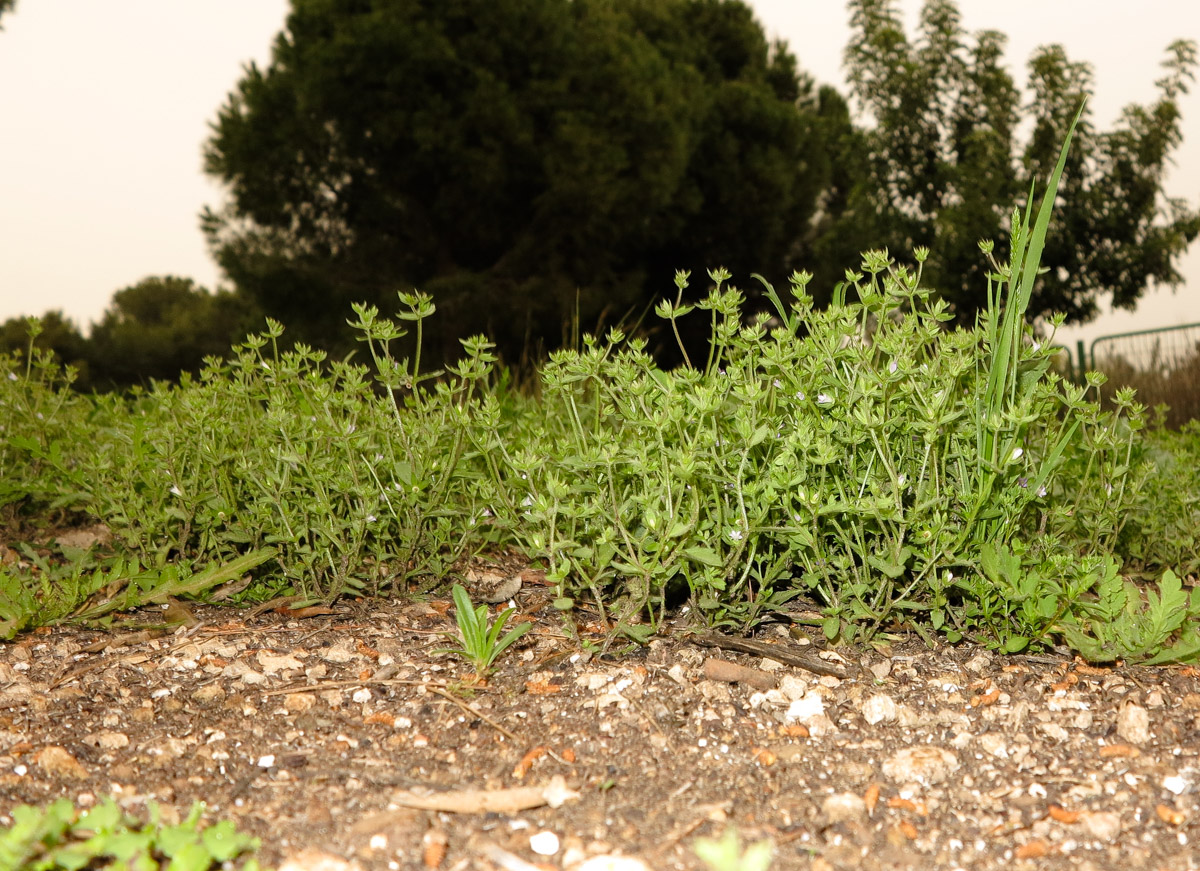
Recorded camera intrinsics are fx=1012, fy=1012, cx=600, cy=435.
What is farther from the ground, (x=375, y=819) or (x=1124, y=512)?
(x=1124, y=512)

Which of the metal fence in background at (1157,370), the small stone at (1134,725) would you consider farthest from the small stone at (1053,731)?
the metal fence in background at (1157,370)

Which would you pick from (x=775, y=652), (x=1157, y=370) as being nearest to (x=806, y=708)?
(x=775, y=652)

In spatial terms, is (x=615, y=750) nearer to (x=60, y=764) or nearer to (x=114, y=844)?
(x=114, y=844)

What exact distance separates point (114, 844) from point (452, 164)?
14148 mm

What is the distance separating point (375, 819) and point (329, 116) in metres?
14.8

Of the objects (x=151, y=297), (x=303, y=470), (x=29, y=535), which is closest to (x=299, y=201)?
(x=151, y=297)

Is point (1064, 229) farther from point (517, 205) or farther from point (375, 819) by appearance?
point (375, 819)

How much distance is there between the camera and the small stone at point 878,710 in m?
2.08

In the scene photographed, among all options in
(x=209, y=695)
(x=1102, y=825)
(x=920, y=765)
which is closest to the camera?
(x=1102, y=825)

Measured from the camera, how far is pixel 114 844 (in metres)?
1.54

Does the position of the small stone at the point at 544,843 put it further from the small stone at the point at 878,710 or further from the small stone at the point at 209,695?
the small stone at the point at 209,695

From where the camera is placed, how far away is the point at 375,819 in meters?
1.71

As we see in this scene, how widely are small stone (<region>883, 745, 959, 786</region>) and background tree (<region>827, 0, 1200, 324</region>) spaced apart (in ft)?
46.9

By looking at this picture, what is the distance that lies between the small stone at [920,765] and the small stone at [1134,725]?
15.2 inches
